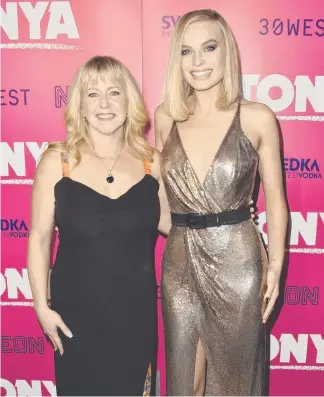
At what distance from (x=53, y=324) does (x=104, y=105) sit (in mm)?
883

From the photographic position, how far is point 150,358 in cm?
220

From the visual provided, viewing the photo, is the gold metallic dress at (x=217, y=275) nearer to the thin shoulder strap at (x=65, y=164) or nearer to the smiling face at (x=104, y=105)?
the smiling face at (x=104, y=105)

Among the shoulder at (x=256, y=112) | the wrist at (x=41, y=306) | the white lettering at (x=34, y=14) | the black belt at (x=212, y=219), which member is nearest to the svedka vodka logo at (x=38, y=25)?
the white lettering at (x=34, y=14)

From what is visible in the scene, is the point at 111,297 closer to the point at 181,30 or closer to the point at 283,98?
the point at 181,30

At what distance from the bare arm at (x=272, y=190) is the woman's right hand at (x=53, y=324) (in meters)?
0.80

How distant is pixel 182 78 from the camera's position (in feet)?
7.37

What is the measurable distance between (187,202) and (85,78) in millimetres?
633

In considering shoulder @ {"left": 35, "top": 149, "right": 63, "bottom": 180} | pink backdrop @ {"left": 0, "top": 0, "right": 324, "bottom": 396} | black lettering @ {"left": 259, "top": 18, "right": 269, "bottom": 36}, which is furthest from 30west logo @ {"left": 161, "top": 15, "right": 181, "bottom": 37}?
shoulder @ {"left": 35, "top": 149, "right": 63, "bottom": 180}

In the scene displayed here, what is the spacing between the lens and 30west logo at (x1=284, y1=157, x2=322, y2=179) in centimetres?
278

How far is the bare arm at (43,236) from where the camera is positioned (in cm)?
212

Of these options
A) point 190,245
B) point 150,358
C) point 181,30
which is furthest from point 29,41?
point 150,358

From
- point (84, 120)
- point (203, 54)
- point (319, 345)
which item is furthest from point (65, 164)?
point (319, 345)

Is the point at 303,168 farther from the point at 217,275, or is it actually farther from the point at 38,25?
the point at 38,25

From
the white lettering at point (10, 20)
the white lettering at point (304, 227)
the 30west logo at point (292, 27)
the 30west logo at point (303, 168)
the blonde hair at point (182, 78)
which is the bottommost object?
the white lettering at point (304, 227)
